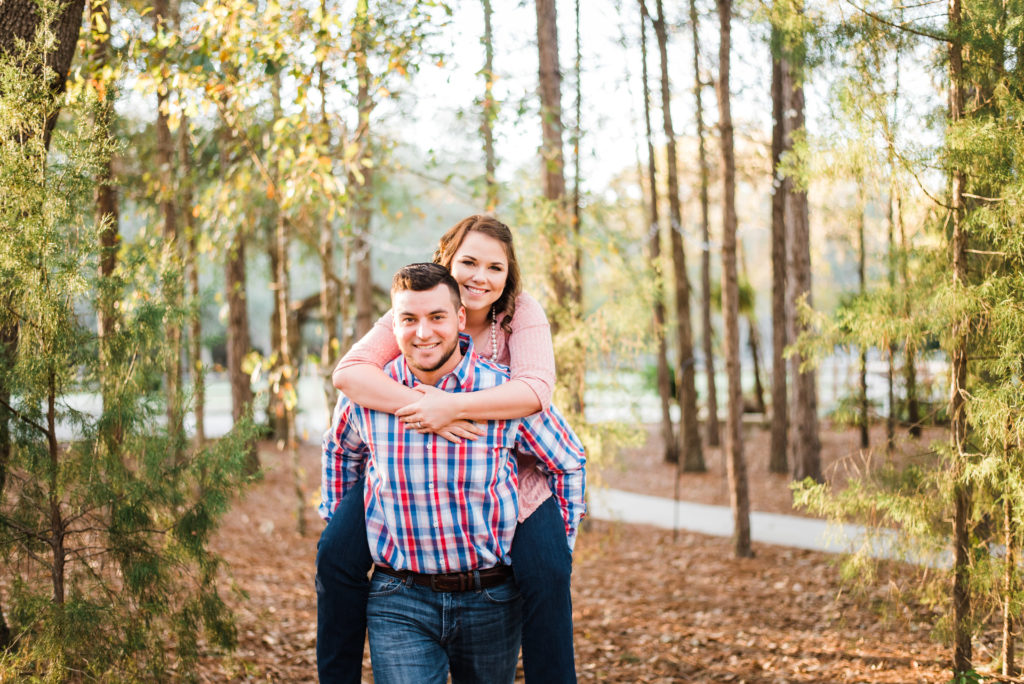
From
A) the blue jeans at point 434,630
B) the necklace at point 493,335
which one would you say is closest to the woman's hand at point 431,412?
the blue jeans at point 434,630

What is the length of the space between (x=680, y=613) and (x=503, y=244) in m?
5.32

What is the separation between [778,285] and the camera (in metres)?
Answer: 14.0

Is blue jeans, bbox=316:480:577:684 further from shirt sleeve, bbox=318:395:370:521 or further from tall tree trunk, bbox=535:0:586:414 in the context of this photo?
tall tree trunk, bbox=535:0:586:414

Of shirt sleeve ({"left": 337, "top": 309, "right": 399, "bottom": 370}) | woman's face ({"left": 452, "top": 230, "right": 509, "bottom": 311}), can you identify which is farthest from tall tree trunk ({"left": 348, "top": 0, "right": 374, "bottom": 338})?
shirt sleeve ({"left": 337, "top": 309, "right": 399, "bottom": 370})

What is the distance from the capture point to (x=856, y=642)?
5.99m

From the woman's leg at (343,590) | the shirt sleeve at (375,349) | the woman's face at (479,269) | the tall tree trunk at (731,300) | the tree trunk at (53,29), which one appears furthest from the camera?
the tall tree trunk at (731,300)

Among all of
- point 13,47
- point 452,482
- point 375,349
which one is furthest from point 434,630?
point 13,47

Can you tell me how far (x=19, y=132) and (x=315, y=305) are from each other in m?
17.0

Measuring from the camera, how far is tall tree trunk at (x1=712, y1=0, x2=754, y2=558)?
8820 millimetres

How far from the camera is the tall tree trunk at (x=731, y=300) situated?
8.82 m

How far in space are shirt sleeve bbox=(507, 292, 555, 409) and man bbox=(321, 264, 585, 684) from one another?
0.10 metres

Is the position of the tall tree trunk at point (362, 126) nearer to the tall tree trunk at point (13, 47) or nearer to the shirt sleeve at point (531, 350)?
the tall tree trunk at point (13, 47)

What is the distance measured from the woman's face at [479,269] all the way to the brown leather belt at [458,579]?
94 centimetres

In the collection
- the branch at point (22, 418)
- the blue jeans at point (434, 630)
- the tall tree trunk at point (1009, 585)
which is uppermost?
the branch at point (22, 418)
